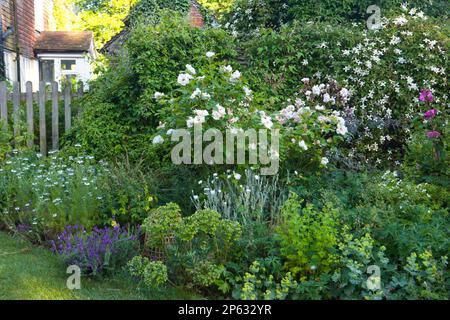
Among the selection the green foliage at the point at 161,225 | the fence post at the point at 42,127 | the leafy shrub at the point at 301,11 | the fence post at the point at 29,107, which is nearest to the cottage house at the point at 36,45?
the fence post at the point at 29,107

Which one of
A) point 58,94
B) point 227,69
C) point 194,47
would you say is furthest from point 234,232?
point 58,94

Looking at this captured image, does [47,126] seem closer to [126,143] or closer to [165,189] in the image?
[126,143]

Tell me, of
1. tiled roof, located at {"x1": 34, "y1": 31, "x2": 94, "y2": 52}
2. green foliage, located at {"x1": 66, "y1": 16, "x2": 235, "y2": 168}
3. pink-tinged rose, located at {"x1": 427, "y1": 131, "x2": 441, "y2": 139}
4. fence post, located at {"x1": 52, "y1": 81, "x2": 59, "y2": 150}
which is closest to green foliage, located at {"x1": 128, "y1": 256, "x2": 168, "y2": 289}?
green foliage, located at {"x1": 66, "y1": 16, "x2": 235, "y2": 168}

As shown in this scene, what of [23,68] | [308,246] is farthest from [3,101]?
[23,68]

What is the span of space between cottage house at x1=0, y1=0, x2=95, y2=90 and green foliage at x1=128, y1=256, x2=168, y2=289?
37.8 ft

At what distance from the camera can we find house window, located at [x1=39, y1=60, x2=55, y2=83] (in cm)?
2311

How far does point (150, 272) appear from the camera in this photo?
375cm

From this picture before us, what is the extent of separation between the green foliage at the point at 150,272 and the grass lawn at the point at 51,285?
0.11 m

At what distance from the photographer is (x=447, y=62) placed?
783 centimetres

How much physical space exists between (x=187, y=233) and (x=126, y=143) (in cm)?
368

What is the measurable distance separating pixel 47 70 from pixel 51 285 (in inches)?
851

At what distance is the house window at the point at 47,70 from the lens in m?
23.1

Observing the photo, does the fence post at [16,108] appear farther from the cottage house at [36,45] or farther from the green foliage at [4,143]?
the cottage house at [36,45]

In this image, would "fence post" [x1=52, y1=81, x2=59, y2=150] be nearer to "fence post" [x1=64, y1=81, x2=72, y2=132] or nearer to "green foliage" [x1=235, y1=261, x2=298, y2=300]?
"fence post" [x1=64, y1=81, x2=72, y2=132]
